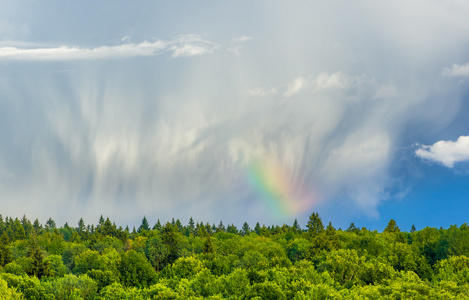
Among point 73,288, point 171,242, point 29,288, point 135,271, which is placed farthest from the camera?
point 171,242

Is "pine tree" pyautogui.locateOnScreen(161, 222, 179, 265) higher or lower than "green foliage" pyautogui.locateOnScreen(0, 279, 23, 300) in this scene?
higher

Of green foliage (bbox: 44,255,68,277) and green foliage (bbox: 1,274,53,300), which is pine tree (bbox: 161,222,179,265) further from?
green foliage (bbox: 1,274,53,300)

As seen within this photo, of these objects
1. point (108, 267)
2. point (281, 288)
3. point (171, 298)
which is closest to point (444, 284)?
point (281, 288)

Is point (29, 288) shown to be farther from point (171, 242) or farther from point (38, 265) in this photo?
point (171, 242)

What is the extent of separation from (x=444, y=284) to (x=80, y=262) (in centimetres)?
11631

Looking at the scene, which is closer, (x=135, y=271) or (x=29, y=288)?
(x=29, y=288)

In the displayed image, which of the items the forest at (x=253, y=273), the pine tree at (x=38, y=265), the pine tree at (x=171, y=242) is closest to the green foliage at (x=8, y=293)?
the forest at (x=253, y=273)

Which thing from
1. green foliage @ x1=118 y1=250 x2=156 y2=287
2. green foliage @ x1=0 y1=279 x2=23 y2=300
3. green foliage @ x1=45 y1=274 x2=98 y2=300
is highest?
green foliage @ x1=118 y1=250 x2=156 y2=287

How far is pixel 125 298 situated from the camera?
3410 inches

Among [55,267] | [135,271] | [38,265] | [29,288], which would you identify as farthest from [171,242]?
[29,288]

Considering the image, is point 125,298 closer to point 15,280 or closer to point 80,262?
point 15,280

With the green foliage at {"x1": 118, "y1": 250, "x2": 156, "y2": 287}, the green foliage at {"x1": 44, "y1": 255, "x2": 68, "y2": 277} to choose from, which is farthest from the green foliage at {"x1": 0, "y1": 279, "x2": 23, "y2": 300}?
the green foliage at {"x1": 44, "y1": 255, "x2": 68, "y2": 277}

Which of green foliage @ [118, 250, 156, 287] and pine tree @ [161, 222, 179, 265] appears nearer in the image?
green foliage @ [118, 250, 156, 287]

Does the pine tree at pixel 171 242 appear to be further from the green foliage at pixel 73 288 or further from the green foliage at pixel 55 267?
the green foliage at pixel 73 288
